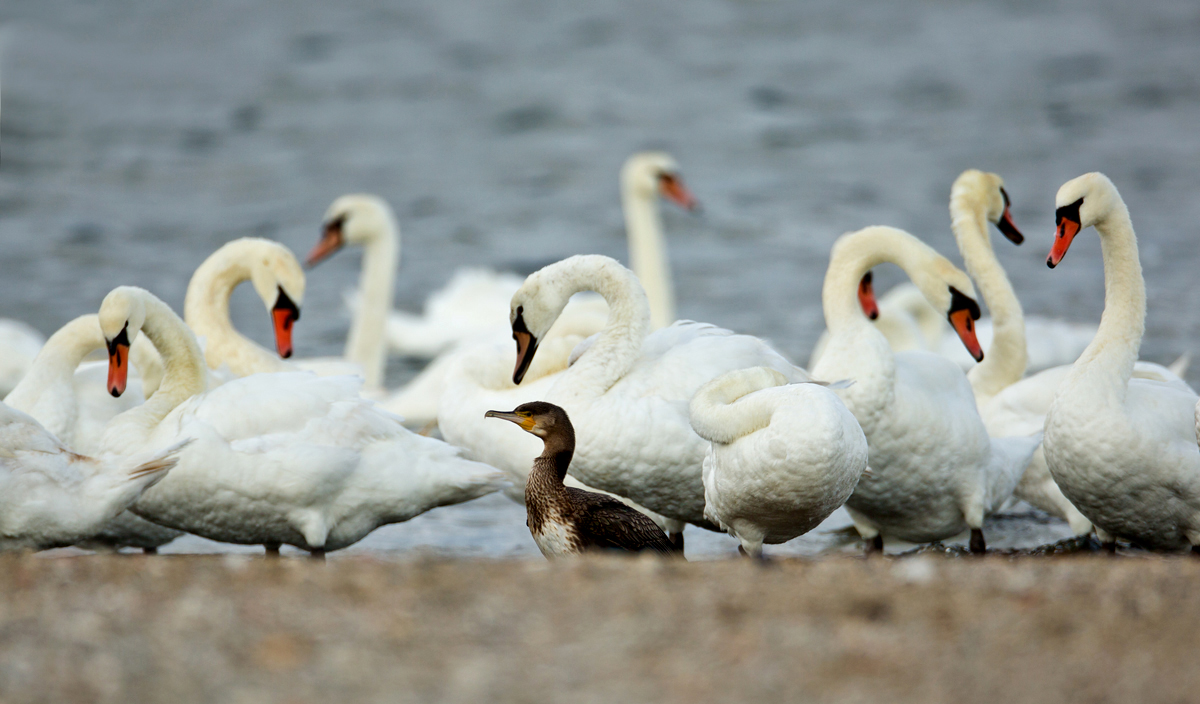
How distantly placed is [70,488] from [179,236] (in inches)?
552

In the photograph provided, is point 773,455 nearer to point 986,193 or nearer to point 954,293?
point 954,293

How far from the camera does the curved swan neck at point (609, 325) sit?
19.9ft

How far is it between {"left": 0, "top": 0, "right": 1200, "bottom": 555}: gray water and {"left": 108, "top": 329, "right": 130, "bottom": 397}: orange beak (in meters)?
7.03

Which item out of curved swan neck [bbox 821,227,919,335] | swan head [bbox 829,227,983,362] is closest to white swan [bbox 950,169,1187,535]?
swan head [bbox 829,227,983,362]

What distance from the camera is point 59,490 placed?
5062 millimetres

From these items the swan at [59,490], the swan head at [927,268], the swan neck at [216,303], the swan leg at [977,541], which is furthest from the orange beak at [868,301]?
Result: the swan at [59,490]

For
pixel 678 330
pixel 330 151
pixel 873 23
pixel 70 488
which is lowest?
pixel 70 488

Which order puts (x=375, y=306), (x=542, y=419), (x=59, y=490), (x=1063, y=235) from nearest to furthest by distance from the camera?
(x=59, y=490)
(x=542, y=419)
(x=1063, y=235)
(x=375, y=306)

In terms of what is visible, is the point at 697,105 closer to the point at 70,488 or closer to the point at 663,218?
the point at 663,218

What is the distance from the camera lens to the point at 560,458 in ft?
18.1

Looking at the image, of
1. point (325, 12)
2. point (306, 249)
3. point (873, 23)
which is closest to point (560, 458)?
point (306, 249)

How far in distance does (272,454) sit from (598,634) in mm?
2740

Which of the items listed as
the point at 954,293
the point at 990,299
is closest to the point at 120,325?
the point at 954,293

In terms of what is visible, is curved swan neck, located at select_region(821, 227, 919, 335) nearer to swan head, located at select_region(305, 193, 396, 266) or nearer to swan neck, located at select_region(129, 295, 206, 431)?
swan neck, located at select_region(129, 295, 206, 431)
